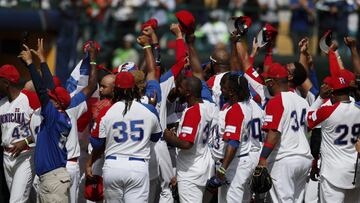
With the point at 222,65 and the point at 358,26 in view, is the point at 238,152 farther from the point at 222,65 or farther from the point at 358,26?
the point at 358,26

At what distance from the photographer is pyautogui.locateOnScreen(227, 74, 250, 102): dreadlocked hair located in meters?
10.2

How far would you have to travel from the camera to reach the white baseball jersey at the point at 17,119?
10898 mm

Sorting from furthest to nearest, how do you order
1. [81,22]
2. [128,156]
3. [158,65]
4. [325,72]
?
1. [81,22]
2. [325,72]
3. [158,65]
4. [128,156]

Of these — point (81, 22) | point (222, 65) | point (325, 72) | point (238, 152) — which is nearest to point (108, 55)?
point (81, 22)

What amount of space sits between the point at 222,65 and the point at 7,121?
2.75 metres

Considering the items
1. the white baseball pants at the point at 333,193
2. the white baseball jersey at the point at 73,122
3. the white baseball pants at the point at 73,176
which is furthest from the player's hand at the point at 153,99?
the white baseball pants at the point at 333,193

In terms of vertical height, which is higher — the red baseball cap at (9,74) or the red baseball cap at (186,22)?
the red baseball cap at (186,22)

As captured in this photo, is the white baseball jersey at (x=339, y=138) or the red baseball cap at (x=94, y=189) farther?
the red baseball cap at (x=94, y=189)

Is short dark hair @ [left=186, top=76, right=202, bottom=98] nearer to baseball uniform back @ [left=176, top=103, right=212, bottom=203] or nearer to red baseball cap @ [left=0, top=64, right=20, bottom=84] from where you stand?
baseball uniform back @ [left=176, top=103, right=212, bottom=203]

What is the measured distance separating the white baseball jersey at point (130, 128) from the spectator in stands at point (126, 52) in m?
9.58

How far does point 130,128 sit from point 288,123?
6.32ft

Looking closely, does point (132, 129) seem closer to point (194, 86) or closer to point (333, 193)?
point (194, 86)

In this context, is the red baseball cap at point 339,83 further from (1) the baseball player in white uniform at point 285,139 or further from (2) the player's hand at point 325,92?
(1) the baseball player in white uniform at point 285,139

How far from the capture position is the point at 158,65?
1120 centimetres
